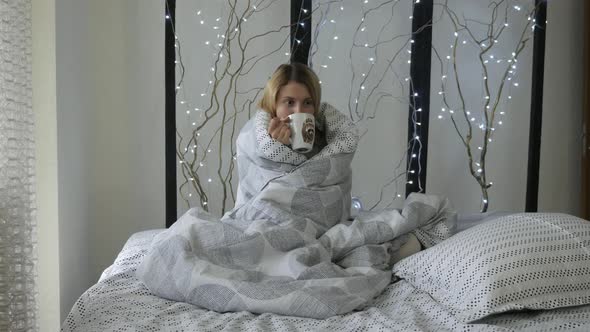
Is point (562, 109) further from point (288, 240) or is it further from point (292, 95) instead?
point (288, 240)

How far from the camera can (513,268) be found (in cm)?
134

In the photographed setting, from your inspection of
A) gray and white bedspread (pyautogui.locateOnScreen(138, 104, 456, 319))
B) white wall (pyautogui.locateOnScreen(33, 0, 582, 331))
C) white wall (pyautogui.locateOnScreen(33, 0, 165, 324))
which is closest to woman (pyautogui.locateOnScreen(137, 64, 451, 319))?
gray and white bedspread (pyautogui.locateOnScreen(138, 104, 456, 319))

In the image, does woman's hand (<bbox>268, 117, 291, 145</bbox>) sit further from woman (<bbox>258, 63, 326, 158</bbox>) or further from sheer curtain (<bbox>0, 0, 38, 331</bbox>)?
sheer curtain (<bbox>0, 0, 38, 331</bbox>)

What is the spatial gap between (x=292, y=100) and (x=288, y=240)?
613 mm

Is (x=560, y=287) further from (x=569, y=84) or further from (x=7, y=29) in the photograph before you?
(x=569, y=84)

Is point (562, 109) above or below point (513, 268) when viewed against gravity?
above

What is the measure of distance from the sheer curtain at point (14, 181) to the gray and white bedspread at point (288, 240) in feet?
1.24

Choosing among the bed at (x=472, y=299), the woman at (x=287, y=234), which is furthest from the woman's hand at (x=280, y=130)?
the bed at (x=472, y=299)

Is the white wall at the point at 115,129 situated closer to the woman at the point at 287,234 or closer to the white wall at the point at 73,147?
the white wall at the point at 73,147

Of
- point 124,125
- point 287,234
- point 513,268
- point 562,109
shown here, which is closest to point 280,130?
point 287,234

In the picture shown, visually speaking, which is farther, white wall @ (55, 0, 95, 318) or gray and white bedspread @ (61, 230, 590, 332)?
white wall @ (55, 0, 95, 318)

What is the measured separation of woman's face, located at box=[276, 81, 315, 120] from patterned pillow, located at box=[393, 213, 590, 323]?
738mm

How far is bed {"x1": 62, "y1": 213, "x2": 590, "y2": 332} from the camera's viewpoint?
1293 mm

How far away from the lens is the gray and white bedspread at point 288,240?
1414 millimetres
